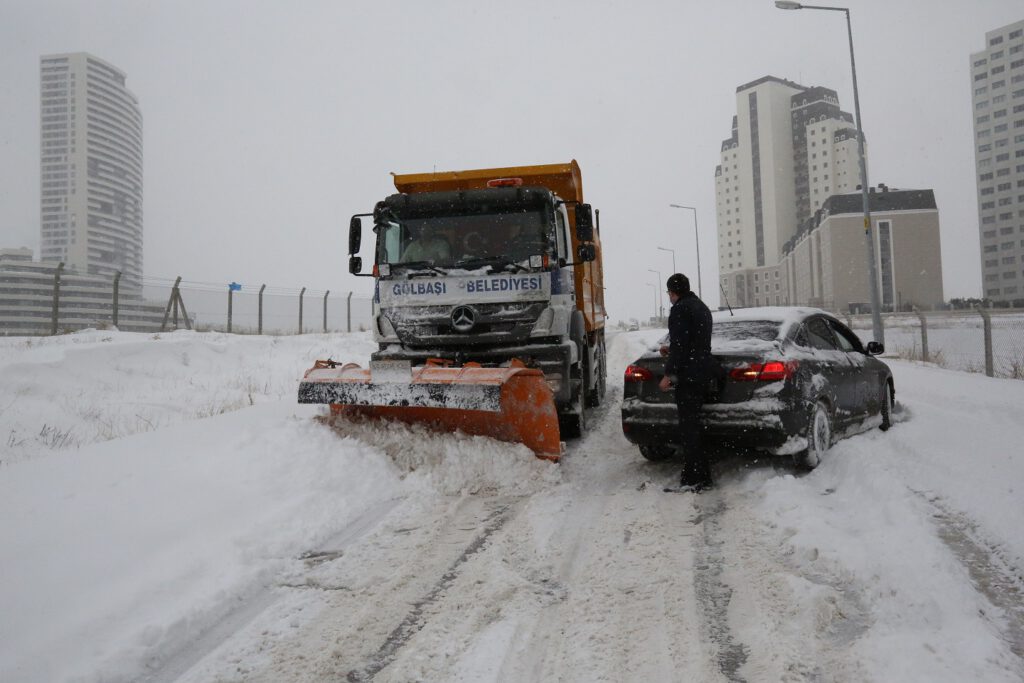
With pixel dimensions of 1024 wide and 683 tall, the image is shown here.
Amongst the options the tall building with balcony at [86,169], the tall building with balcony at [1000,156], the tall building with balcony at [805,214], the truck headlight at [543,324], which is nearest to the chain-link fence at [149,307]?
the truck headlight at [543,324]

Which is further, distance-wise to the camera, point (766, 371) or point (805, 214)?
point (805, 214)

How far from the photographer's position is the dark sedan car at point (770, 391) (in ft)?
16.6

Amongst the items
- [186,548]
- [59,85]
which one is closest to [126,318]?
[186,548]

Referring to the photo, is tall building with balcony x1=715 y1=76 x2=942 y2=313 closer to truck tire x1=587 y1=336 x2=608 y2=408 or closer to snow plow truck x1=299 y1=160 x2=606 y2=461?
truck tire x1=587 y1=336 x2=608 y2=408

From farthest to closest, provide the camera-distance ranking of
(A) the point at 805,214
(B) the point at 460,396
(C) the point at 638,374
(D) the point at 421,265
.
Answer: (A) the point at 805,214
(D) the point at 421,265
(C) the point at 638,374
(B) the point at 460,396

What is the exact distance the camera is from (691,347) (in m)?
5.13

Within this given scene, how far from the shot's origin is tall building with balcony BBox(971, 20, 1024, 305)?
96.9 metres

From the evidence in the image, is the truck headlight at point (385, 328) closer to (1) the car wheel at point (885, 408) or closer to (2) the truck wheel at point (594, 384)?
(2) the truck wheel at point (594, 384)

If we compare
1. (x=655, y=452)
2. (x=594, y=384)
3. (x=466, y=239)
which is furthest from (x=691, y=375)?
(x=594, y=384)

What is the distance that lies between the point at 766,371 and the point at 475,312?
2776 mm

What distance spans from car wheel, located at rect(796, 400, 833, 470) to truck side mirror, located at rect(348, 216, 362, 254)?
196 inches

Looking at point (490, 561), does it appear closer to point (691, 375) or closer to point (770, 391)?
point (691, 375)

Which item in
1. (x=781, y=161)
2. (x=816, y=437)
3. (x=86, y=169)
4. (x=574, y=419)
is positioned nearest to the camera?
(x=816, y=437)

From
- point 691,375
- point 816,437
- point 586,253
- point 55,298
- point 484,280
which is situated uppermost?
point 55,298
